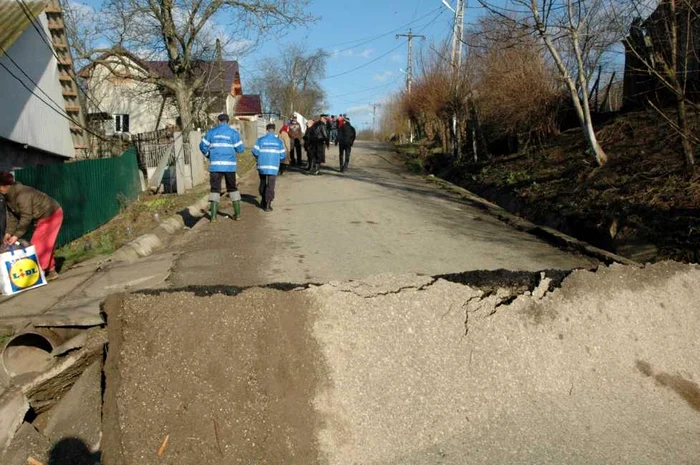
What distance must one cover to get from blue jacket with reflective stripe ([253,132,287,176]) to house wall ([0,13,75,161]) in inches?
251

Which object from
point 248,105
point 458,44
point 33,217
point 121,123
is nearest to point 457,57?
point 458,44

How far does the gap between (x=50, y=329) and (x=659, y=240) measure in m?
7.72

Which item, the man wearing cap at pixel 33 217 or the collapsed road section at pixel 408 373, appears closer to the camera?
the collapsed road section at pixel 408 373

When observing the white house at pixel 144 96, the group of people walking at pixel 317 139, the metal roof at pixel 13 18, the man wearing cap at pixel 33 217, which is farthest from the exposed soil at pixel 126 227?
the white house at pixel 144 96

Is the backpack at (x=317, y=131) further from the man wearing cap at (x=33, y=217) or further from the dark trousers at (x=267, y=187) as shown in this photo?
the man wearing cap at (x=33, y=217)

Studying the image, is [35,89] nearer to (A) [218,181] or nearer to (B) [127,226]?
(B) [127,226]

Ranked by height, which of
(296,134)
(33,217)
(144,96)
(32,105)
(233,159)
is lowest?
(33,217)

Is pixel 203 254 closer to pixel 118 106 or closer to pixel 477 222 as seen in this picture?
pixel 477 222

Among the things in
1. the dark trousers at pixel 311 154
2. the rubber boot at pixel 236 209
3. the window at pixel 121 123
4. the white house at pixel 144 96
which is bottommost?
the rubber boot at pixel 236 209

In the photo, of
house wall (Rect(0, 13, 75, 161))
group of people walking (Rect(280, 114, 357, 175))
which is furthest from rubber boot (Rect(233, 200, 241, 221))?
group of people walking (Rect(280, 114, 357, 175))

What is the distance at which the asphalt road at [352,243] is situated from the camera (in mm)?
6777

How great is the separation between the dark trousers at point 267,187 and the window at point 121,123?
2557 centimetres

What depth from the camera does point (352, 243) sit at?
8375 millimetres

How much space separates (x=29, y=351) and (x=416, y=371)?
10.5 feet
